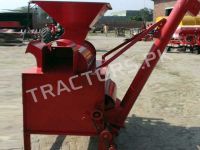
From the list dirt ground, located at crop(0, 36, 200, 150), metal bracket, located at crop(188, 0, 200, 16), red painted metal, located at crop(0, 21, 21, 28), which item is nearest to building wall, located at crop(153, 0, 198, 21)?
red painted metal, located at crop(0, 21, 21, 28)

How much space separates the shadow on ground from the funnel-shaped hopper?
1476 millimetres

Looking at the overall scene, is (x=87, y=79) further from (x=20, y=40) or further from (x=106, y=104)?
(x=20, y=40)

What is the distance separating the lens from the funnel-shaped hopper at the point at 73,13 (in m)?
4.11

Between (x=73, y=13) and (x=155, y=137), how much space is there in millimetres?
2040

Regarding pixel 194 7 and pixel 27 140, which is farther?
pixel 194 7

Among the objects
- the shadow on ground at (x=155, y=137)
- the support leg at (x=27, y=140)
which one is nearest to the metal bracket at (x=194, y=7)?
the shadow on ground at (x=155, y=137)

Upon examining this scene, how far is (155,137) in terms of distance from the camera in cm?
507

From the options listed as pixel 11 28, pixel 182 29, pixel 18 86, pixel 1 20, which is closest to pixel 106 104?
pixel 18 86

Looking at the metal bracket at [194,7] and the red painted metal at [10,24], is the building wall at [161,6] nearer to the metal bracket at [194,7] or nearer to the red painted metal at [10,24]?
the red painted metal at [10,24]

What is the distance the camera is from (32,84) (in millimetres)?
3941

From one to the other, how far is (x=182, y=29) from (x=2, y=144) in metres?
14.4

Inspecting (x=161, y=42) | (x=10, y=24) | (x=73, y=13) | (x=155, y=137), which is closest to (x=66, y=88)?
(x=73, y=13)

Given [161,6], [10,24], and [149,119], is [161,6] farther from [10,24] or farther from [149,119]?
[149,119]

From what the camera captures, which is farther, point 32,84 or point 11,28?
point 11,28
